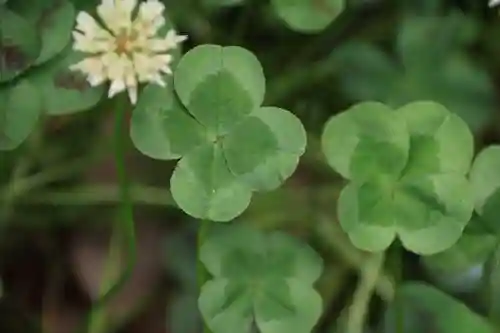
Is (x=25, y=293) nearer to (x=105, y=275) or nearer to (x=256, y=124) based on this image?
(x=105, y=275)

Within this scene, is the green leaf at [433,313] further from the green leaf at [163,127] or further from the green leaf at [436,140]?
the green leaf at [163,127]

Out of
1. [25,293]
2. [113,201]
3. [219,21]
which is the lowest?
[25,293]

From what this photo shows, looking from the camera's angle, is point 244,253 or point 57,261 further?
point 57,261

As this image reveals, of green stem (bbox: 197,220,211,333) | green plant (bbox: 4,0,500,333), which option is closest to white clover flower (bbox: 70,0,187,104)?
green plant (bbox: 4,0,500,333)

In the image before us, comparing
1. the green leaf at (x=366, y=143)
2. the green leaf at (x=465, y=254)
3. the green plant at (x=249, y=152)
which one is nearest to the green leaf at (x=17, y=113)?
the green plant at (x=249, y=152)

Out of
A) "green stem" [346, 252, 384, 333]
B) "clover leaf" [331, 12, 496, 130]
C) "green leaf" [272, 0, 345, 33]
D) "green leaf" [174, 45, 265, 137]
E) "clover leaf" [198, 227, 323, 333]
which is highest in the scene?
"green leaf" [272, 0, 345, 33]

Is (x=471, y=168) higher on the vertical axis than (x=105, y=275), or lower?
higher

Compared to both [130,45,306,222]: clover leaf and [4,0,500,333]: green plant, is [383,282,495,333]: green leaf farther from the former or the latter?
[130,45,306,222]: clover leaf

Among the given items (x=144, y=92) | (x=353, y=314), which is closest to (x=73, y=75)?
(x=144, y=92)
